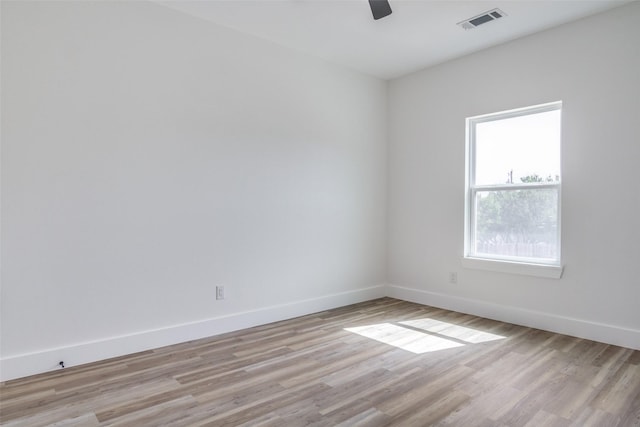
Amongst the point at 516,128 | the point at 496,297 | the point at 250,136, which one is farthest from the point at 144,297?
the point at 516,128

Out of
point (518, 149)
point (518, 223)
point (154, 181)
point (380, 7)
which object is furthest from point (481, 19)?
point (154, 181)

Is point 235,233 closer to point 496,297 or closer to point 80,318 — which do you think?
point 80,318

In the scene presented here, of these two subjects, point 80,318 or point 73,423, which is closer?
point 73,423

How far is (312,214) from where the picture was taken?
4207 millimetres

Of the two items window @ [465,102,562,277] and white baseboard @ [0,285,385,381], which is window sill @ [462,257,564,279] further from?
white baseboard @ [0,285,385,381]

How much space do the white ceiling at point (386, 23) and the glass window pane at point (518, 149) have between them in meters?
0.81

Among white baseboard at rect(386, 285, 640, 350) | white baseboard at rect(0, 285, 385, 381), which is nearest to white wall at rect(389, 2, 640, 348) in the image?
white baseboard at rect(386, 285, 640, 350)

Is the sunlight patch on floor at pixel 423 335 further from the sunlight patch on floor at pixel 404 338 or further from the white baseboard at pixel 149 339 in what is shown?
the white baseboard at pixel 149 339

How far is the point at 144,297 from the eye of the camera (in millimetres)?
3062

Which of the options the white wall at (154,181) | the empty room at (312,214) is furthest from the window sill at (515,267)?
the white wall at (154,181)

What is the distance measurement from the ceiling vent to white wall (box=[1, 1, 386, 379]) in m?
1.48

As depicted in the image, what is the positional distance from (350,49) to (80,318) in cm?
341

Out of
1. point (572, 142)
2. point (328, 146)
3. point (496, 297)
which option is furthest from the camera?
point (328, 146)

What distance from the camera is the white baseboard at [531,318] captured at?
A: 10.4ft
